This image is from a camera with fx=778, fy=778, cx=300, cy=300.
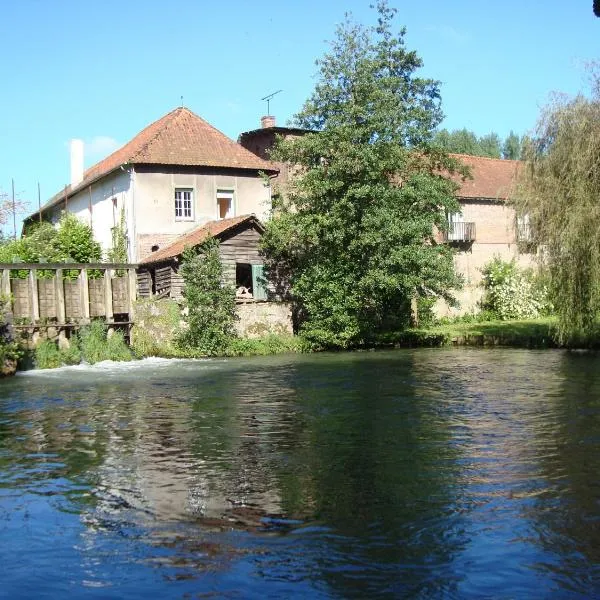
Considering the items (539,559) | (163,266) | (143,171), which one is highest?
(143,171)

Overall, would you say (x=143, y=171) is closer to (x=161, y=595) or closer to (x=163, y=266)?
(x=163, y=266)

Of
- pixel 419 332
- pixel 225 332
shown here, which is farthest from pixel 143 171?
pixel 419 332

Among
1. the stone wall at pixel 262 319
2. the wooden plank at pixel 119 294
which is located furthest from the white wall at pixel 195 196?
the stone wall at pixel 262 319

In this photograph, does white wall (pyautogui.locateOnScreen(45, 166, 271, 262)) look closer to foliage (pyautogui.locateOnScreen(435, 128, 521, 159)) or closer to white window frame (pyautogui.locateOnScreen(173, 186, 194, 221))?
white window frame (pyautogui.locateOnScreen(173, 186, 194, 221))

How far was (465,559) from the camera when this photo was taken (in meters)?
7.28

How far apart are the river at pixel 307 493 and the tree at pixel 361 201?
12.4 m

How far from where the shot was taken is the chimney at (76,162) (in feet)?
135

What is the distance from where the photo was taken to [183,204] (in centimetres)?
3497

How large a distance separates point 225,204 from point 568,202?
679 inches

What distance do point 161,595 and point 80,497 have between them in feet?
11.5

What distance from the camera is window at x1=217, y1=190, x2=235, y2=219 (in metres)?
36.0

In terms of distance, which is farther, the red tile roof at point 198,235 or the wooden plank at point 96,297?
the red tile roof at point 198,235

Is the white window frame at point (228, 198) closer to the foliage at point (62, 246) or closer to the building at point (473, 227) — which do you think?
the building at point (473, 227)

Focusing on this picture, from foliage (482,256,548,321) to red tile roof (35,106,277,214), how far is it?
13860mm
